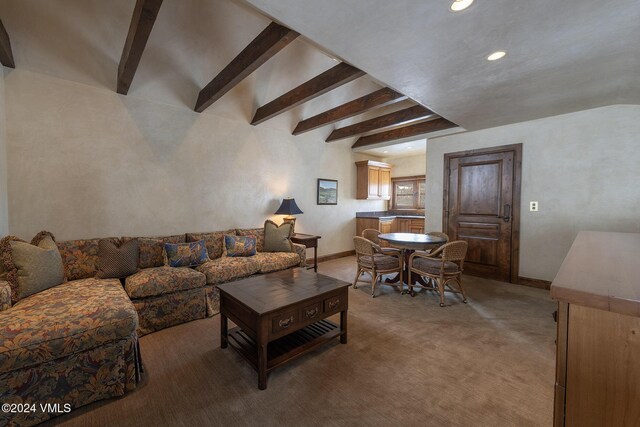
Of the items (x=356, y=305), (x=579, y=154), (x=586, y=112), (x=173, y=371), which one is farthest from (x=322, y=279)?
(x=586, y=112)

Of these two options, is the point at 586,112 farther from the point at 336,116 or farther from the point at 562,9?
the point at 336,116

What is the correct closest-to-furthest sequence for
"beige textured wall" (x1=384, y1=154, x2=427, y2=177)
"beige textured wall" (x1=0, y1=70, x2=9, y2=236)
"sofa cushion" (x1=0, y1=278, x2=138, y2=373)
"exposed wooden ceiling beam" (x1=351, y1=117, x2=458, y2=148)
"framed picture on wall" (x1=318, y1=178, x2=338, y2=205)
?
"sofa cushion" (x1=0, y1=278, x2=138, y2=373), "beige textured wall" (x1=0, y1=70, x2=9, y2=236), "exposed wooden ceiling beam" (x1=351, y1=117, x2=458, y2=148), "framed picture on wall" (x1=318, y1=178, x2=338, y2=205), "beige textured wall" (x1=384, y1=154, x2=427, y2=177)

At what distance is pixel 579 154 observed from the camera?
3.49 m

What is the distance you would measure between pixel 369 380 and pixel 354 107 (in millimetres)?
3326

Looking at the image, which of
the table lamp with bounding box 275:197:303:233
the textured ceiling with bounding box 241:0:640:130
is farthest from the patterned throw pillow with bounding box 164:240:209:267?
the textured ceiling with bounding box 241:0:640:130

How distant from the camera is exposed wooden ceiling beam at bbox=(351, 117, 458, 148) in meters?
4.33

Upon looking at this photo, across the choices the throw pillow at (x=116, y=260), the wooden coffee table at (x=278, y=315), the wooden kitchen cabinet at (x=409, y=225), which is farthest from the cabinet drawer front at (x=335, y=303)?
the wooden kitchen cabinet at (x=409, y=225)

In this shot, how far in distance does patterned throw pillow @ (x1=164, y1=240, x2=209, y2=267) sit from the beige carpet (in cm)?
74

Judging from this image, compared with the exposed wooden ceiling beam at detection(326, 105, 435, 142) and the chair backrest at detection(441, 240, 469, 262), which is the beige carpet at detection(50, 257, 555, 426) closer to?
the chair backrest at detection(441, 240, 469, 262)

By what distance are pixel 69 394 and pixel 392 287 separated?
11.3 feet

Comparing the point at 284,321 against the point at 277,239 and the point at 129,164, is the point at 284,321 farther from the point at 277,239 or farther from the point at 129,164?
the point at 129,164

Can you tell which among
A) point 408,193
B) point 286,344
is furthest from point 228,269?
point 408,193

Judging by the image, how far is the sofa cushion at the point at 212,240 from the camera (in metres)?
3.53

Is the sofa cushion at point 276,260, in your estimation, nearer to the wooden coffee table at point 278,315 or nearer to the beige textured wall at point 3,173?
the wooden coffee table at point 278,315
